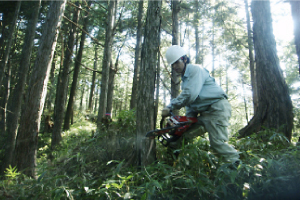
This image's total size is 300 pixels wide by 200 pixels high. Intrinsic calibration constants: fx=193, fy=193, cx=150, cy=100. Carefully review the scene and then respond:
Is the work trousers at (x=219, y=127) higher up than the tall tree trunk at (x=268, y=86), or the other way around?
the tall tree trunk at (x=268, y=86)

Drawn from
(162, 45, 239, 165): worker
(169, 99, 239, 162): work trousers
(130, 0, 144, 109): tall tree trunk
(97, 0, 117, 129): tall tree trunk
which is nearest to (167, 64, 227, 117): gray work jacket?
(162, 45, 239, 165): worker

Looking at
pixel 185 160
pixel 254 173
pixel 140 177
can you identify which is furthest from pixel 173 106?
pixel 254 173

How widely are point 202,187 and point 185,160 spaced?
56 cm

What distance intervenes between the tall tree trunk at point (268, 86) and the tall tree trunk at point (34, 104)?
588 cm

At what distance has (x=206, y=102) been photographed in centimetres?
333

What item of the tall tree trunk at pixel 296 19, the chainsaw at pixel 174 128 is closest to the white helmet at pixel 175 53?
the chainsaw at pixel 174 128

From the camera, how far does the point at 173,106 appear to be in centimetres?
325

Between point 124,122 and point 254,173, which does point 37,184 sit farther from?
point 254,173

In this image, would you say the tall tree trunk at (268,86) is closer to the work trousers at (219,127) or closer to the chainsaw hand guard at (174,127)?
the work trousers at (219,127)

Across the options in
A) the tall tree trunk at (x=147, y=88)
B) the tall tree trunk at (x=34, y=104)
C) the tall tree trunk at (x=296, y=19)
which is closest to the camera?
the tall tree trunk at (x=147, y=88)

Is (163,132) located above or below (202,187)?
above

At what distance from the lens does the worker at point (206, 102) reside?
3156mm

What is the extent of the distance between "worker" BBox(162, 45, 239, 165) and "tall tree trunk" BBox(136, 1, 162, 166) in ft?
1.14

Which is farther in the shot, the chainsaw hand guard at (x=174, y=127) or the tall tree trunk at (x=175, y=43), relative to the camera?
the tall tree trunk at (x=175, y=43)
